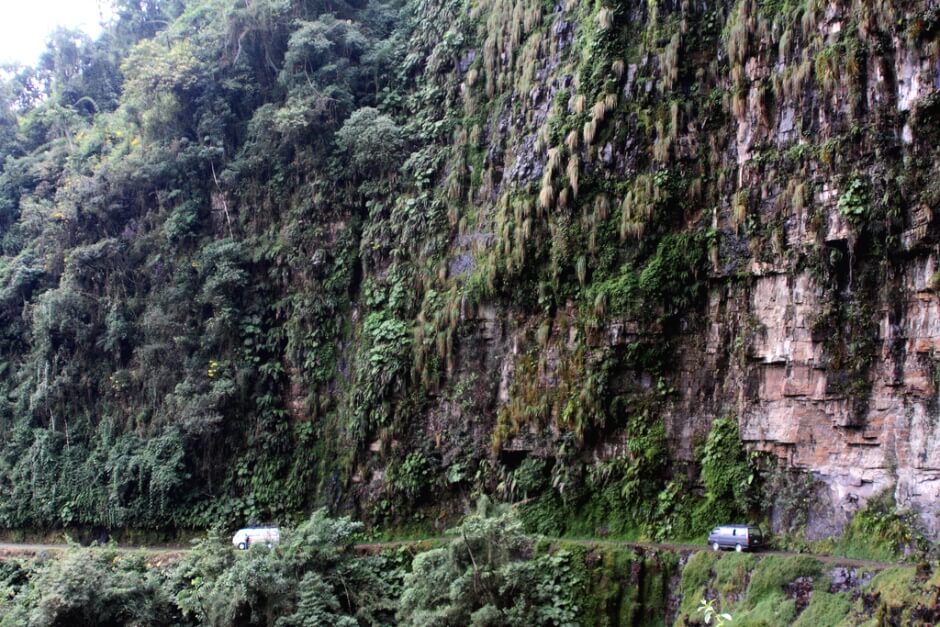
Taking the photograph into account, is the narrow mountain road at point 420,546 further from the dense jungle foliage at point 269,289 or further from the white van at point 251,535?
the white van at point 251,535

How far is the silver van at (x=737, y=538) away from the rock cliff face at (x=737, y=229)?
1.09 metres

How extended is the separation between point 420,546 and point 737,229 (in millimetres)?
10785

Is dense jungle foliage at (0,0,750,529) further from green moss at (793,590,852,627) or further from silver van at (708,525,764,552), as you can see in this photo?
green moss at (793,590,852,627)

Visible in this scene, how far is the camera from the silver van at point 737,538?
14.7 metres

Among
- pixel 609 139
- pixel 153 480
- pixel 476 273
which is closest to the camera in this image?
pixel 609 139

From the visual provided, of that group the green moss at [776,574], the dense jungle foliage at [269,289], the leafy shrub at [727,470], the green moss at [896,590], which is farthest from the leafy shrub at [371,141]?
the green moss at [896,590]

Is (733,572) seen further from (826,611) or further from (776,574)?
(826,611)

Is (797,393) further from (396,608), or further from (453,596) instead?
(396,608)

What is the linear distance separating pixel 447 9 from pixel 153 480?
18.0m

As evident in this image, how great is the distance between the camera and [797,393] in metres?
15.5

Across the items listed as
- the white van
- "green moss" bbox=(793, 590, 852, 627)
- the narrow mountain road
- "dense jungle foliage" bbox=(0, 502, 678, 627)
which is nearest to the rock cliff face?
the narrow mountain road

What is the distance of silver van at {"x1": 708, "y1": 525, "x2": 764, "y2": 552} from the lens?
14.7 m

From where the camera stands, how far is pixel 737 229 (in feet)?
54.7

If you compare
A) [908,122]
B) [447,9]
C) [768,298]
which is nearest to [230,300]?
[447,9]
